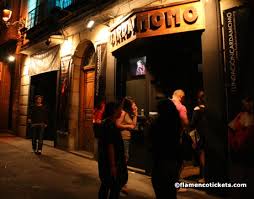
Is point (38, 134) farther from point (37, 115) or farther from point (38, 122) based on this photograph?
point (37, 115)

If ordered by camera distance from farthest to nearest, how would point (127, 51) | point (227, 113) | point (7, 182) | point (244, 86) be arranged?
point (127, 51), point (7, 182), point (227, 113), point (244, 86)

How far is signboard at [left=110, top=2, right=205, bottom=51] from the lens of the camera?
214 inches

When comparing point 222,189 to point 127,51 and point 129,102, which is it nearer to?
point 129,102

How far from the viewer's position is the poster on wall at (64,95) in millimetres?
9906

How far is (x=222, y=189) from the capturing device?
475 cm

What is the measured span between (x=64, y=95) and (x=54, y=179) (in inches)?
197

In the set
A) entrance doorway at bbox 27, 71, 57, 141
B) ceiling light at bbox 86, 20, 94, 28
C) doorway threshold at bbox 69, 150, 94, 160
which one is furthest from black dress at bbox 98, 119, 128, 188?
entrance doorway at bbox 27, 71, 57, 141

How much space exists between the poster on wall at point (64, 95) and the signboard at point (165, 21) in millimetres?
4263

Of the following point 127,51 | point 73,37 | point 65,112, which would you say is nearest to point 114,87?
point 127,51

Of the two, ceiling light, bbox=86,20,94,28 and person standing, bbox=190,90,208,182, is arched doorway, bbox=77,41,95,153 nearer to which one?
ceiling light, bbox=86,20,94,28

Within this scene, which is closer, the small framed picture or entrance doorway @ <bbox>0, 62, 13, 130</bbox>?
the small framed picture

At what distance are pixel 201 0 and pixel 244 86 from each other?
7.62ft

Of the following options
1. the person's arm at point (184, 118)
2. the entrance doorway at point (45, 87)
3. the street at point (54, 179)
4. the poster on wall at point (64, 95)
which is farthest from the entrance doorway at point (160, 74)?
the entrance doorway at point (45, 87)

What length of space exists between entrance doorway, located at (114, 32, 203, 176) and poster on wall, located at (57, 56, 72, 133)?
359 centimetres
